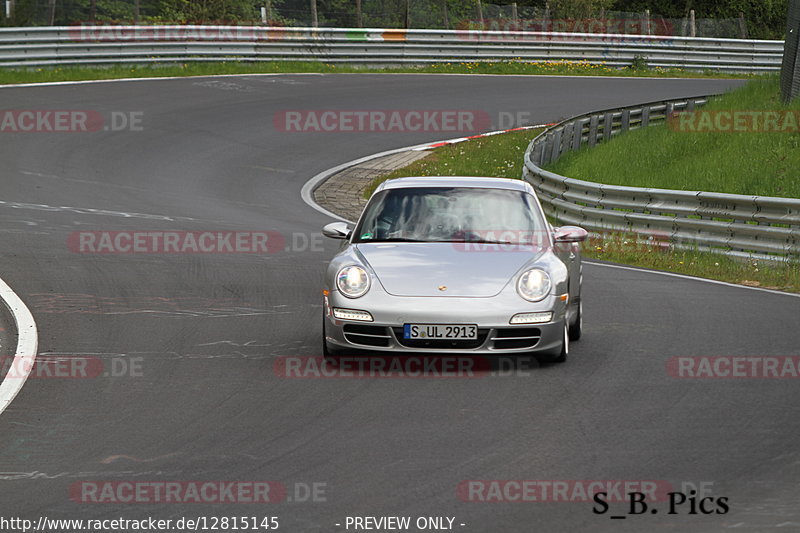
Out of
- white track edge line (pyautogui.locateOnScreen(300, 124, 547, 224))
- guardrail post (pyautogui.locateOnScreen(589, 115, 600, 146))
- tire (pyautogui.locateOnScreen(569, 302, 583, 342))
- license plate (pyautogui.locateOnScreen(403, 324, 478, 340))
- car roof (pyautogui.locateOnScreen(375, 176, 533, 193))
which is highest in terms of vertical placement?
car roof (pyautogui.locateOnScreen(375, 176, 533, 193))

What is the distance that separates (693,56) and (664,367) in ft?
106

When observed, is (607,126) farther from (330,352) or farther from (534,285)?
(330,352)

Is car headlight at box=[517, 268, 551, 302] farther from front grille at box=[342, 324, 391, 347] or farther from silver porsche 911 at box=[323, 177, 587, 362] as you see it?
front grille at box=[342, 324, 391, 347]

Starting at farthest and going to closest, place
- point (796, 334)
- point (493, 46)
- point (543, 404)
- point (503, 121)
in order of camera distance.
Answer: point (493, 46) < point (503, 121) < point (796, 334) < point (543, 404)

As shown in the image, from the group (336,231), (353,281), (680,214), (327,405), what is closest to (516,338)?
(353,281)

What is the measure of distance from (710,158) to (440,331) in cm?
1479

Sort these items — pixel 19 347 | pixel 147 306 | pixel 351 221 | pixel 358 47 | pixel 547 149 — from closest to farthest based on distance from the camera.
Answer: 1. pixel 19 347
2. pixel 147 306
3. pixel 351 221
4. pixel 547 149
5. pixel 358 47

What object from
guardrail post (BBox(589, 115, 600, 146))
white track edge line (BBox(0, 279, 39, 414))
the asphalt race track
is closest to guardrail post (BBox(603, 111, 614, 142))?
guardrail post (BBox(589, 115, 600, 146))

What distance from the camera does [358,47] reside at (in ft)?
117

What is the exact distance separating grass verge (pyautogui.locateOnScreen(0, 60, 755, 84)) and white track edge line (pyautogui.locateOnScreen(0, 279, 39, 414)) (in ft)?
61.7

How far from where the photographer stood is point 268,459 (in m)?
6.55

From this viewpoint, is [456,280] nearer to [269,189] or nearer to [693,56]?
[269,189]

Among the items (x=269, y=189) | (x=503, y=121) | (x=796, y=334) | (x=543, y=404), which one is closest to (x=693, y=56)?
(x=503, y=121)

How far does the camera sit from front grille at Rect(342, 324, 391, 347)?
347 inches
